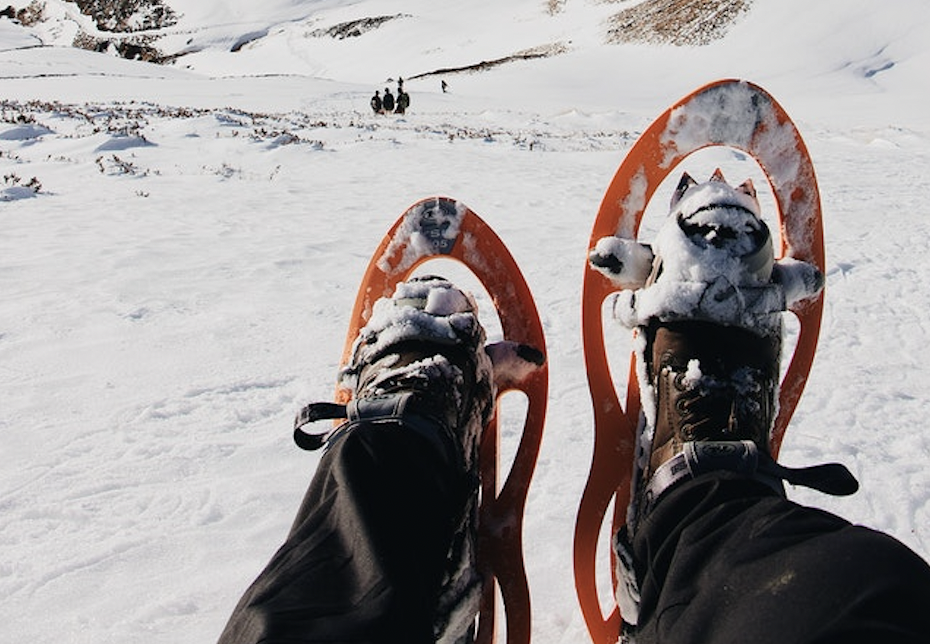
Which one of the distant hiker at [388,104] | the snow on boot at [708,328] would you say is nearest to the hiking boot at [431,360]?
the snow on boot at [708,328]

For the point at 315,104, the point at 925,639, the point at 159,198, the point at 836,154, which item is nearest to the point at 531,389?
the point at 925,639

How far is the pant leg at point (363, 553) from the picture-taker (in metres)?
0.82

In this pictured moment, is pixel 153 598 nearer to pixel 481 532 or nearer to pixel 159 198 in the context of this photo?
pixel 481 532

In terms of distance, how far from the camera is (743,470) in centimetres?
113

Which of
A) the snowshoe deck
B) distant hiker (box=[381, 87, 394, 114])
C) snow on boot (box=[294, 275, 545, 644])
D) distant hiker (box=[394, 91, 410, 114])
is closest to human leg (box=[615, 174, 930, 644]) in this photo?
the snowshoe deck

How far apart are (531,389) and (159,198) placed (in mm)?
3735

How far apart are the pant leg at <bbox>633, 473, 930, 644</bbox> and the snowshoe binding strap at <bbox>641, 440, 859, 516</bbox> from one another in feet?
0.19

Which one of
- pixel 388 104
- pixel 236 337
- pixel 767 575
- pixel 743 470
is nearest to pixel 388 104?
pixel 388 104

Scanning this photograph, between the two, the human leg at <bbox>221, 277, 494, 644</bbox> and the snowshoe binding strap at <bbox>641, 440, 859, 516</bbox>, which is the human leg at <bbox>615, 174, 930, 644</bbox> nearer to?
the snowshoe binding strap at <bbox>641, 440, 859, 516</bbox>

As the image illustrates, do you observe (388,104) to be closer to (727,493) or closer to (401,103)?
(401,103)

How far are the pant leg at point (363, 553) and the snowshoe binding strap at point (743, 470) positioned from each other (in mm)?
365

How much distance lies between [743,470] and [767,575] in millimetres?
337

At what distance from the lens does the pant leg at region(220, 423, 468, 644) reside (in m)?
0.82

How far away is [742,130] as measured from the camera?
Result: 6.72 feet
